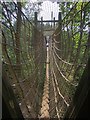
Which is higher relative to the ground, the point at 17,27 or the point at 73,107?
the point at 17,27

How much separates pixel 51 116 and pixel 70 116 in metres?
0.63

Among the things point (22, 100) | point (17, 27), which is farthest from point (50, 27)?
point (22, 100)

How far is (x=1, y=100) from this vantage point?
1.62ft

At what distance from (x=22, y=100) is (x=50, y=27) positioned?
651 centimetres

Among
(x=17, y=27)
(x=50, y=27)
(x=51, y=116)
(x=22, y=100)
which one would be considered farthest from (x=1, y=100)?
(x=50, y=27)

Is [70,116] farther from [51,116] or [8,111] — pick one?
[51,116]

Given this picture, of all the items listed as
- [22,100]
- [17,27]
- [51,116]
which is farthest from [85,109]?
[17,27]

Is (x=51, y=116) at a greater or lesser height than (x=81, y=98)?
lesser

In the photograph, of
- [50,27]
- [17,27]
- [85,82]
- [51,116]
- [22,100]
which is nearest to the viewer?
[85,82]

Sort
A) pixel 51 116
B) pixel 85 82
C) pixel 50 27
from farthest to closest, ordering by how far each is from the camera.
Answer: pixel 50 27, pixel 51 116, pixel 85 82

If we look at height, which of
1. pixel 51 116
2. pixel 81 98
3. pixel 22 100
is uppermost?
pixel 81 98

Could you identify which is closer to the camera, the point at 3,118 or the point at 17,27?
the point at 3,118

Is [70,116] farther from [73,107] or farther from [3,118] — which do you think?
[3,118]

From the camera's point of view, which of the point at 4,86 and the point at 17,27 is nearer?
the point at 4,86
